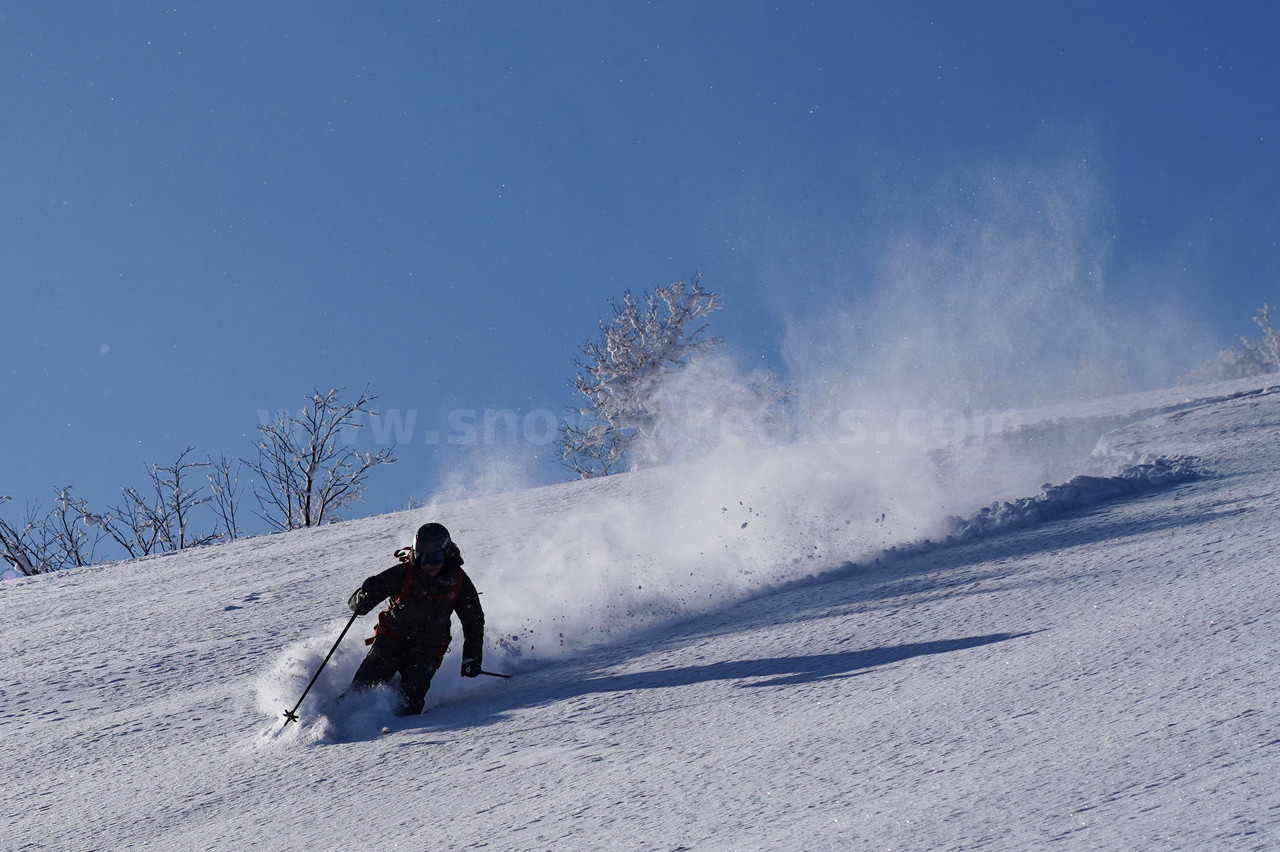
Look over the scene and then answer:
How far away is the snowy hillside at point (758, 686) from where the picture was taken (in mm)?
2562

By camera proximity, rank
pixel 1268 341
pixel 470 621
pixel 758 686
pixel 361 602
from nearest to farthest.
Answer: pixel 758 686, pixel 361 602, pixel 470 621, pixel 1268 341

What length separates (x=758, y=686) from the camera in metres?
4.07

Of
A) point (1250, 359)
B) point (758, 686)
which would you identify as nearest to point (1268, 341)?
point (1250, 359)

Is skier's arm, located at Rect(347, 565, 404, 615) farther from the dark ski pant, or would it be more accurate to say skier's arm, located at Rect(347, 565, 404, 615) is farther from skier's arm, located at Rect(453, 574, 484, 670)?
skier's arm, located at Rect(453, 574, 484, 670)

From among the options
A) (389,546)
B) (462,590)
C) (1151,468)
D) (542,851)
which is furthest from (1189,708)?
(389,546)

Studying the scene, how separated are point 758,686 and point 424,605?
1915 millimetres

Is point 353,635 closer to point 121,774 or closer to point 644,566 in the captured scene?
point 121,774

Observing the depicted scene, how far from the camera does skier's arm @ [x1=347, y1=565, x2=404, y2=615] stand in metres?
4.91

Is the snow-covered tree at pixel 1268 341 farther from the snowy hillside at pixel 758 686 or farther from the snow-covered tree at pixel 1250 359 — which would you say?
the snowy hillside at pixel 758 686

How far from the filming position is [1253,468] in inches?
309

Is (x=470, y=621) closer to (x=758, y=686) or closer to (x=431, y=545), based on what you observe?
(x=431, y=545)

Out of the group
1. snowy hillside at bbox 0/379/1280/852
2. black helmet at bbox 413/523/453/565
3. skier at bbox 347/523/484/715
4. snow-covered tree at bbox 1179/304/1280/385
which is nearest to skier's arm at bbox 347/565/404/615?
skier at bbox 347/523/484/715

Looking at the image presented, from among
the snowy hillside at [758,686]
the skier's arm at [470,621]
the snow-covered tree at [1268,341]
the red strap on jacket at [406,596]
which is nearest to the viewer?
the snowy hillside at [758,686]

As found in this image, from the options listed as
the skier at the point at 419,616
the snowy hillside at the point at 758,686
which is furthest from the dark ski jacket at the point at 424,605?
the snowy hillside at the point at 758,686
